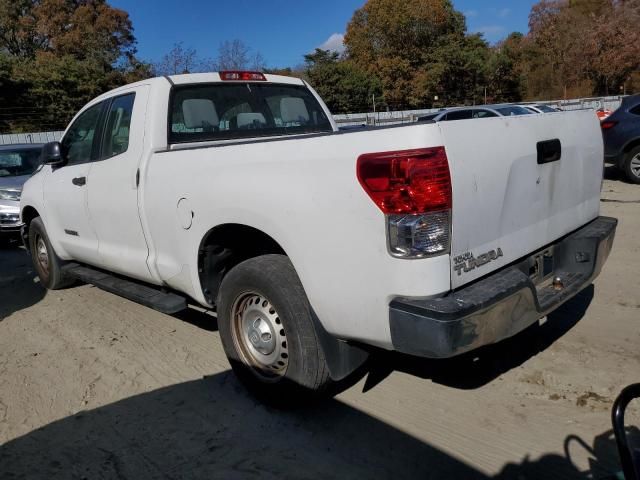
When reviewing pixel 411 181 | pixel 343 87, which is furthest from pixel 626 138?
pixel 343 87

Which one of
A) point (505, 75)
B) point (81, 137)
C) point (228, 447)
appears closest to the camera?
point (228, 447)

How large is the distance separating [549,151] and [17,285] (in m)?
6.15

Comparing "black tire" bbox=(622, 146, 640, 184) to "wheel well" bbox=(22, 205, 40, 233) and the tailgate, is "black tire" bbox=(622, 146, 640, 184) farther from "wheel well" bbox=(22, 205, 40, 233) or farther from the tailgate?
"wheel well" bbox=(22, 205, 40, 233)

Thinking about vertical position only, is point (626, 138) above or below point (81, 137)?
below

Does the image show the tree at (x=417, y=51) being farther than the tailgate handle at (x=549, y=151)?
Yes

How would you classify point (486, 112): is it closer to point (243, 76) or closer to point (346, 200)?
point (243, 76)

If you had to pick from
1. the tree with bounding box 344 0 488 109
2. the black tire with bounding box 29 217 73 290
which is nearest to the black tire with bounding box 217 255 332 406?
the black tire with bounding box 29 217 73 290

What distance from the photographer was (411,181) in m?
2.30

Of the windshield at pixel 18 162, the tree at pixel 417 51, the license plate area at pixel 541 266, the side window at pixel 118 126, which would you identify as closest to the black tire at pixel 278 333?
the license plate area at pixel 541 266

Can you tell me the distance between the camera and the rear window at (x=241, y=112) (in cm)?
413

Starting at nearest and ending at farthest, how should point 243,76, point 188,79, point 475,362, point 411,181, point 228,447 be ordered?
point 411,181
point 228,447
point 475,362
point 188,79
point 243,76

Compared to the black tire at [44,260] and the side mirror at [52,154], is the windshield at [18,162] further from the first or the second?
the side mirror at [52,154]

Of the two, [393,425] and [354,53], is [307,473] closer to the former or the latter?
[393,425]

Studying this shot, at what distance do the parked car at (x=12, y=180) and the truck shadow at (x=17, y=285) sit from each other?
0.64 m
